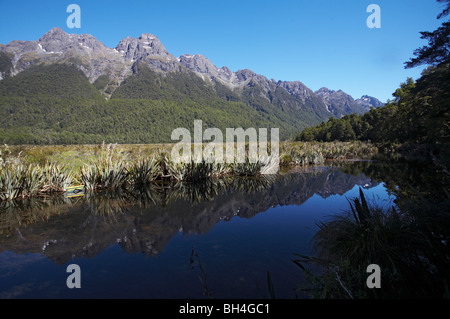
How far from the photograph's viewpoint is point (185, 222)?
5.69 metres

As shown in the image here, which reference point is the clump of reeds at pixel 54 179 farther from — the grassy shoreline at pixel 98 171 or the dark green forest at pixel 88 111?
the dark green forest at pixel 88 111

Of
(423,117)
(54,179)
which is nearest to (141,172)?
(54,179)

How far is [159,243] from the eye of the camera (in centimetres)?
451

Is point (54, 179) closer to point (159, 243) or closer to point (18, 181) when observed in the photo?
point (18, 181)

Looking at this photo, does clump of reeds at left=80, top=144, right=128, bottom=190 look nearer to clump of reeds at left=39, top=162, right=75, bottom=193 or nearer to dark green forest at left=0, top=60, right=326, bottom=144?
clump of reeds at left=39, top=162, right=75, bottom=193

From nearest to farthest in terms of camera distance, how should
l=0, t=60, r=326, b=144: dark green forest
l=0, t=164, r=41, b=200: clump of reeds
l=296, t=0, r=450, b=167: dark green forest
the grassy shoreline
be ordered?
1. l=0, t=164, r=41, b=200: clump of reeds
2. the grassy shoreline
3. l=296, t=0, r=450, b=167: dark green forest
4. l=0, t=60, r=326, b=144: dark green forest

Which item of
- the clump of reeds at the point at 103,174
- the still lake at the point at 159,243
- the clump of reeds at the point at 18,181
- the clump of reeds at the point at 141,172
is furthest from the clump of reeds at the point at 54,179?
the clump of reeds at the point at 141,172

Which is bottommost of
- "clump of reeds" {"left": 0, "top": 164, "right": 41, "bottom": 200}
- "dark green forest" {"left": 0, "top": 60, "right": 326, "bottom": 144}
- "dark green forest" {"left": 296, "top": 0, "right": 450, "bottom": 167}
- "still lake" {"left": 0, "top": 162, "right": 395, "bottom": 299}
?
"still lake" {"left": 0, "top": 162, "right": 395, "bottom": 299}

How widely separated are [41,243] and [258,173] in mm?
10688

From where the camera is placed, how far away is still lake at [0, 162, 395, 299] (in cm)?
305

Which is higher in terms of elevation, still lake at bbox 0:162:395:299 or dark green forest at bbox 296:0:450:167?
dark green forest at bbox 296:0:450:167

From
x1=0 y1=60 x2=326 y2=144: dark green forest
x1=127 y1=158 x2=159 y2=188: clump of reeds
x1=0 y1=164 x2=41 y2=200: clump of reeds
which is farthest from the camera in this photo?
x1=0 y1=60 x2=326 y2=144: dark green forest

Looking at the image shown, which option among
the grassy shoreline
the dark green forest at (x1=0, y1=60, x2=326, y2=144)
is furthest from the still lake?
the dark green forest at (x1=0, y1=60, x2=326, y2=144)

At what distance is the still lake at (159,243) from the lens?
305 cm
